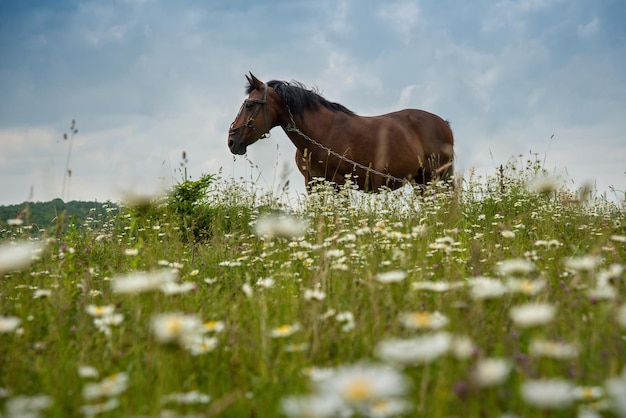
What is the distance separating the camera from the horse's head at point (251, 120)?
920cm

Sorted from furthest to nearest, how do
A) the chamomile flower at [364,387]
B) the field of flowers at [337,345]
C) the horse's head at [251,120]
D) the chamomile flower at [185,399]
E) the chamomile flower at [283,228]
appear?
the horse's head at [251,120], the chamomile flower at [283,228], the chamomile flower at [185,399], the field of flowers at [337,345], the chamomile flower at [364,387]

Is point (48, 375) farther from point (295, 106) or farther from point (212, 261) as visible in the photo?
point (295, 106)

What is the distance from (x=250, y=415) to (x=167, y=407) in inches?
13.6

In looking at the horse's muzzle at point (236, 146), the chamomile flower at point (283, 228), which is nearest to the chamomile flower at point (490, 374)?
the chamomile flower at point (283, 228)

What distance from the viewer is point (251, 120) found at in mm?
9180

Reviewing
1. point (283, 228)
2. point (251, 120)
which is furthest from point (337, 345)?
point (251, 120)

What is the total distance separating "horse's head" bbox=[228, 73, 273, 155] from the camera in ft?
30.2

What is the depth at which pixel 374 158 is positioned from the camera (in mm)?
9609

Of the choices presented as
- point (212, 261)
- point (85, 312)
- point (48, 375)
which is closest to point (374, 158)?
point (212, 261)

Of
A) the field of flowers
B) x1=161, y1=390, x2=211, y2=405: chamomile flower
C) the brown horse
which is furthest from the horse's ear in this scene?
x1=161, y1=390, x2=211, y2=405: chamomile flower

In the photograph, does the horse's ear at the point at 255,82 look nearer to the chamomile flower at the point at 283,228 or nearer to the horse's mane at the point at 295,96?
the horse's mane at the point at 295,96

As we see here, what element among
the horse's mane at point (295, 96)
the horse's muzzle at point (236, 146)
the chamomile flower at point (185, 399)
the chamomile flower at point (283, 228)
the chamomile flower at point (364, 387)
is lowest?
the chamomile flower at point (185, 399)

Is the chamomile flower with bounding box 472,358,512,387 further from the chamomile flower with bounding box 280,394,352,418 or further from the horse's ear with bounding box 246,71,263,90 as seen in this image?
the horse's ear with bounding box 246,71,263,90

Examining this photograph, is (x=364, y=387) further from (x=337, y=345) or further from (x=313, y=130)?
(x=313, y=130)
